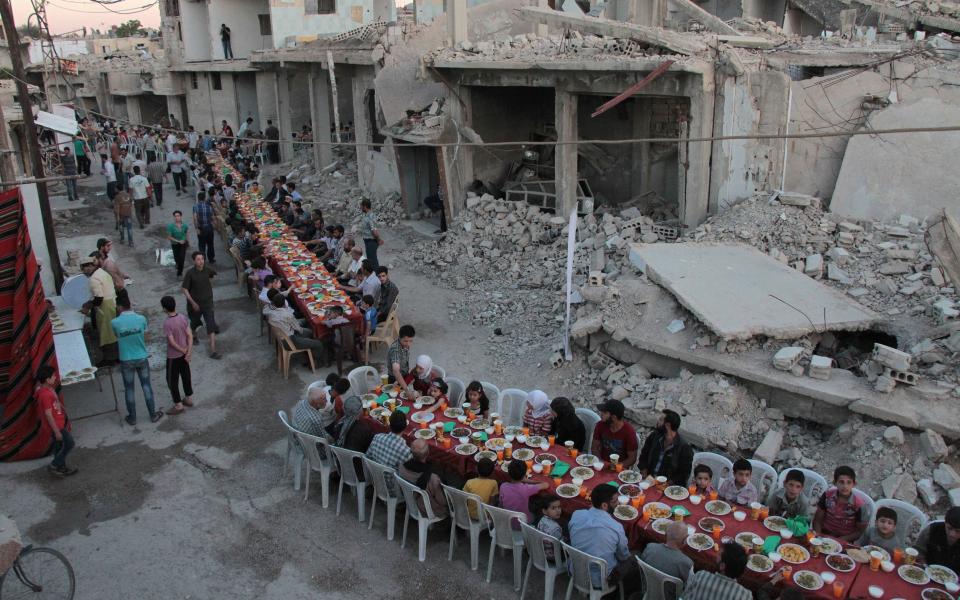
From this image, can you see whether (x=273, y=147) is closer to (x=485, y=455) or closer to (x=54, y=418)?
(x=54, y=418)

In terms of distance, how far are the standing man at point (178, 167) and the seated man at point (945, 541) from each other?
877 inches

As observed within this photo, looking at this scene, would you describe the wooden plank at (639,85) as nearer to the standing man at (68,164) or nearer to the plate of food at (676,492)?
the plate of food at (676,492)

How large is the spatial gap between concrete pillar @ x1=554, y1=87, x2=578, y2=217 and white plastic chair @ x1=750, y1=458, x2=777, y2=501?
8952 mm

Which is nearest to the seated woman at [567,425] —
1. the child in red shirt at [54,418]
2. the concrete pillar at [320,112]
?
the child in red shirt at [54,418]

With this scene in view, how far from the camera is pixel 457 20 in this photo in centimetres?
1742

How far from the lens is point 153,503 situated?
8039 mm

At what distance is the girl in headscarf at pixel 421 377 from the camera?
29.1 ft

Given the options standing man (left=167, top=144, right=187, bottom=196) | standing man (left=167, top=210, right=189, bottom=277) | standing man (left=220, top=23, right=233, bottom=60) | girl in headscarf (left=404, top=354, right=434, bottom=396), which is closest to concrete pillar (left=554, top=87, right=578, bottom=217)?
girl in headscarf (left=404, top=354, right=434, bottom=396)

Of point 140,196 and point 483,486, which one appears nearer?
point 483,486

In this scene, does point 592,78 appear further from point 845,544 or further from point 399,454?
point 845,544

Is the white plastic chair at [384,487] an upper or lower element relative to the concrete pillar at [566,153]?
lower

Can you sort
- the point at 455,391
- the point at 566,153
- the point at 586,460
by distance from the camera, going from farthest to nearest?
the point at 566,153, the point at 455,391, the point at 586,460

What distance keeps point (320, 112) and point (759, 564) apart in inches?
895

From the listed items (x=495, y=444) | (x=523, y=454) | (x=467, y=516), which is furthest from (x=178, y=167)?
(x=467, y=516)
